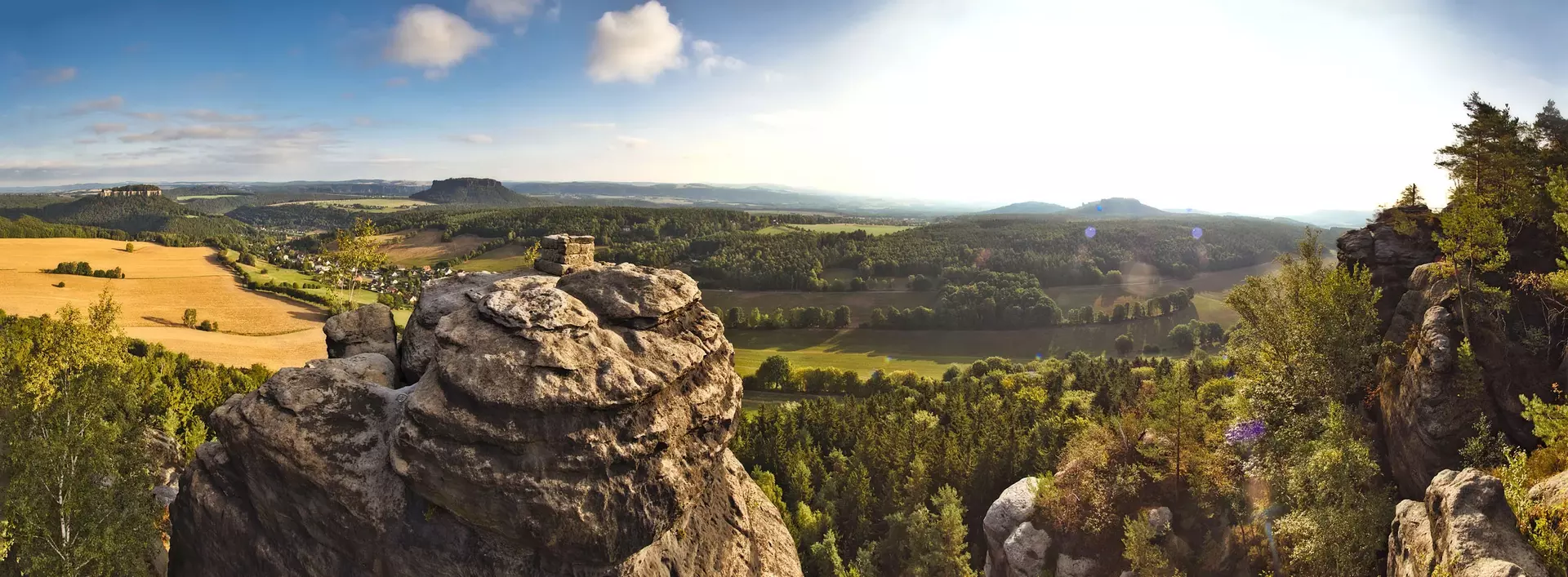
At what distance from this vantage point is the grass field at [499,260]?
13724 centimetres

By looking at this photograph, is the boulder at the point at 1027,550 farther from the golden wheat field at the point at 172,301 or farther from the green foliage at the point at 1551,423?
the golden wheat field at the point at 172,301

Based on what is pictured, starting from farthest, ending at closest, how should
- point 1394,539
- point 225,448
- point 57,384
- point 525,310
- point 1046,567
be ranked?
point 1046,567, point 57,384, point 1394,539, point 225,448, point 525,310

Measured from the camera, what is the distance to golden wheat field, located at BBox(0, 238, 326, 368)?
64938mm

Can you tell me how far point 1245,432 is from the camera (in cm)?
2936

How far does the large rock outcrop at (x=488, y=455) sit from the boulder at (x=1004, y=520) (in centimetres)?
2106

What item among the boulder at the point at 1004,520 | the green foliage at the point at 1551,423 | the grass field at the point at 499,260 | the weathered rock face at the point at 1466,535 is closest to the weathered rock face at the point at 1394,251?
the green foliage at the point at 1551,423

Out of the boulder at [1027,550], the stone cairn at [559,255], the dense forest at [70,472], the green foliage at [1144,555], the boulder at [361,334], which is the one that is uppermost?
the stone cairn at [559,255]

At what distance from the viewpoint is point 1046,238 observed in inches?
6447

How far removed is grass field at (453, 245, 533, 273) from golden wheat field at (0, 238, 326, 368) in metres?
47.1

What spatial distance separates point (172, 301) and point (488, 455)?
3791 inches

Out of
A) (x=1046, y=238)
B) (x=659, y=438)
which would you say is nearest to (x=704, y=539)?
(x=659, y=438)

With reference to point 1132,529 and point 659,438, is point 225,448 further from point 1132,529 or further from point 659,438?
point 1132,529

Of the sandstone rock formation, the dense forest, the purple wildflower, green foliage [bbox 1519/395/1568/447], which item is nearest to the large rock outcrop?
the dense forest

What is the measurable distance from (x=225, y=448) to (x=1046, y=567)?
3239 centimetres
